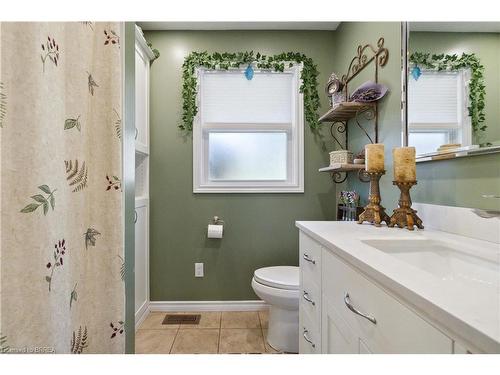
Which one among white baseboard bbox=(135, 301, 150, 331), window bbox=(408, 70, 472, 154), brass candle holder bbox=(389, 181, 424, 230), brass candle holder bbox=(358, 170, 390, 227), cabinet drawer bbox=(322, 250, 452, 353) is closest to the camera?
cabinet drawer bbox=(322, 250, 452, 353)

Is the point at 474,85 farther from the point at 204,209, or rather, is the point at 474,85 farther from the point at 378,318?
the point at 204,209

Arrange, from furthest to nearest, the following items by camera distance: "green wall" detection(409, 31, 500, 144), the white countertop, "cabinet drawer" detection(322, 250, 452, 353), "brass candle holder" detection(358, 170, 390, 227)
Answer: "brass candle holder" detection(358, 170, 390, 227)
"green wall" detection(409, 31, 500, 144)
"cabinet drawer" detection(322, 250, 452, 353)
the white countertop

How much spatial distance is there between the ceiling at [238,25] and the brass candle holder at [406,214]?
1713mm

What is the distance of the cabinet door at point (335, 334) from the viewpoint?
0.77 meters

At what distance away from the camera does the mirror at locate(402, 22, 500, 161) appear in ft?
3.08

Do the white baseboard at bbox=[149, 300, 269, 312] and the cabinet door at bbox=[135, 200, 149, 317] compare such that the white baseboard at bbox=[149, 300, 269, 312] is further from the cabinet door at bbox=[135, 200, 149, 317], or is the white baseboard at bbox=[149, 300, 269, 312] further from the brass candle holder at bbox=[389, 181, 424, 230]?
Result: the brass candle holder at bbox=[389, 181, 424, 230]

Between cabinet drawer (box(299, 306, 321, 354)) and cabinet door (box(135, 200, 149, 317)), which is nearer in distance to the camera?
cabinet drawer (box(299, 306, 321, 354))

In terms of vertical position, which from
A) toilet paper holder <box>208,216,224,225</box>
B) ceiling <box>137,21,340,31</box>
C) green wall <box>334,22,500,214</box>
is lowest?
toilet paper holder <box>208,216,224,225</box>

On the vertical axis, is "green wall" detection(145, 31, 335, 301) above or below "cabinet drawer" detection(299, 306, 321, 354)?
above

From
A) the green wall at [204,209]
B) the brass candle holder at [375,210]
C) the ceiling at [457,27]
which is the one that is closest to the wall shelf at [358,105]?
the green wall at [204,209]

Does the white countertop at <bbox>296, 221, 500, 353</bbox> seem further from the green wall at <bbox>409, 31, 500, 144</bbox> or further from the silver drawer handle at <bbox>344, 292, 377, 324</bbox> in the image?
the green wall at <bbox>409, 31, 500, 144</bbox>

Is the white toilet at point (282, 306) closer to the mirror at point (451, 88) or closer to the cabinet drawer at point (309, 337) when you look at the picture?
the cabinet drawer at point (309, 337)

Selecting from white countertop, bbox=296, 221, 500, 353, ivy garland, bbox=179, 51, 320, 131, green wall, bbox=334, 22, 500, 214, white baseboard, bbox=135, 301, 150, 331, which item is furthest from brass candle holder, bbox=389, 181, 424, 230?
white baseboard, bbox=135, 301, 150, 331

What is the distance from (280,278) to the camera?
173 cm
